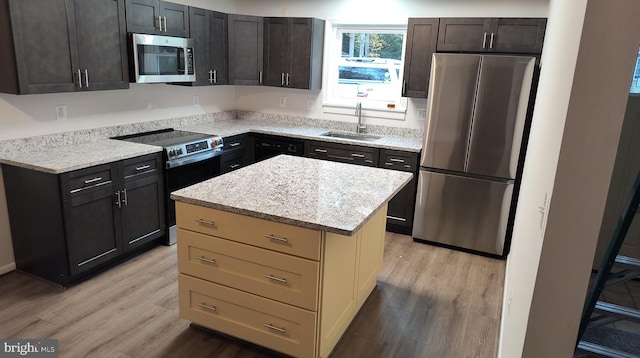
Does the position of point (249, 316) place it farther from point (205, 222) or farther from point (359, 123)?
point (359, 123)

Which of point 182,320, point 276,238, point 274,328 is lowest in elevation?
point 182,320

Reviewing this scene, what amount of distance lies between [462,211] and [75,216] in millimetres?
3099

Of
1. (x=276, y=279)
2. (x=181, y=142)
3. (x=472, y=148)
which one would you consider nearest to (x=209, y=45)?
(x=181, y=142)

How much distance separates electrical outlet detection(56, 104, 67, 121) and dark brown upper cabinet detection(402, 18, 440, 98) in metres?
2.98

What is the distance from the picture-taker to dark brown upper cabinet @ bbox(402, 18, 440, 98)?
13.1 feet

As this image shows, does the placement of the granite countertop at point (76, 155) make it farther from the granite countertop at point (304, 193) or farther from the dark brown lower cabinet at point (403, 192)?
the dark brown lower cabinet at point (403, 192)

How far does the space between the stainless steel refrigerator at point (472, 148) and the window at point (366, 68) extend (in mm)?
932

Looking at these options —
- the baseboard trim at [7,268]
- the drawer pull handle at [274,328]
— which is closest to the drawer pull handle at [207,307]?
the drawer pull handle at [274,328]

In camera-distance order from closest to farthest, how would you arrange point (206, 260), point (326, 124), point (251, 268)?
point (251, 268) → point (206, 260) → point (326, 124)

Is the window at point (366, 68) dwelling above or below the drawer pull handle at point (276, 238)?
above

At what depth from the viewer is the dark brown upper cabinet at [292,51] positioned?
15.2 feet

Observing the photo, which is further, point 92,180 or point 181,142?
point 181,142

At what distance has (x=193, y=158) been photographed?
3.83m

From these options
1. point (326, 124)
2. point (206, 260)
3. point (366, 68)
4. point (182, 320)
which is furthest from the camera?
point (326, 124)
